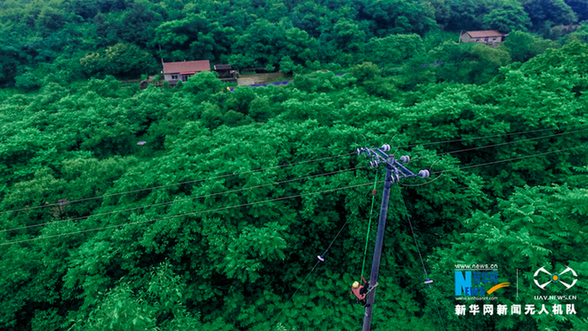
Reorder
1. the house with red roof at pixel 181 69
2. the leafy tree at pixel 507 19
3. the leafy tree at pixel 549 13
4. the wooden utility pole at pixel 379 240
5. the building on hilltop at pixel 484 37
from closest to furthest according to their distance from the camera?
the wooden utility pole at pixel 379 240, the house with red roof at pixel 181 69, the building on hilltop at pixel 484 37, the leafy tree at pixel 507 19, the leafy tree at pixel 549 13

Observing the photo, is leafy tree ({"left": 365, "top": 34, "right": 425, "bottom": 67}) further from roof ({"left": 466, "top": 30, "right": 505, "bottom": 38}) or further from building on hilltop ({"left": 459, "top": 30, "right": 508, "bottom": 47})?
roof ({"left": 466, "top": 30, "right": 505, "bottom": 38})

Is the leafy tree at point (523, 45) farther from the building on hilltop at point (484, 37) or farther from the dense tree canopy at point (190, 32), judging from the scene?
the building on hilltop at point (484, 37)


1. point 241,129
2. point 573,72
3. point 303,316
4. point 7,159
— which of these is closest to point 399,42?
point 573,72

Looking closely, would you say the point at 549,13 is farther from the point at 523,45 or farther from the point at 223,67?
the point at 223,67

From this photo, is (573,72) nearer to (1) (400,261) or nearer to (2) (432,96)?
(2) (432,96)

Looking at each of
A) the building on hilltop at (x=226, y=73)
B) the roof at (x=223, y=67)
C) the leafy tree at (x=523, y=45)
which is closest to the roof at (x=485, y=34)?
the leafy tree at (x=523, y=45)

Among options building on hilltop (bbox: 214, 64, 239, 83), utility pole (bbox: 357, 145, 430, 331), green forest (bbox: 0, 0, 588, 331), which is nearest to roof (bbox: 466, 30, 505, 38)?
green forest (bbox: 0, 0, 588, 331)

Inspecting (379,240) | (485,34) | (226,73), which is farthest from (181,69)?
(485,34)

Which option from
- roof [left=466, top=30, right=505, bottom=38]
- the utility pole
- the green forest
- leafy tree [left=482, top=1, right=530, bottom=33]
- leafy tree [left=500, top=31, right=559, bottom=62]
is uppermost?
leafy tree [left=482, top=1, right=530, bottom=33]
